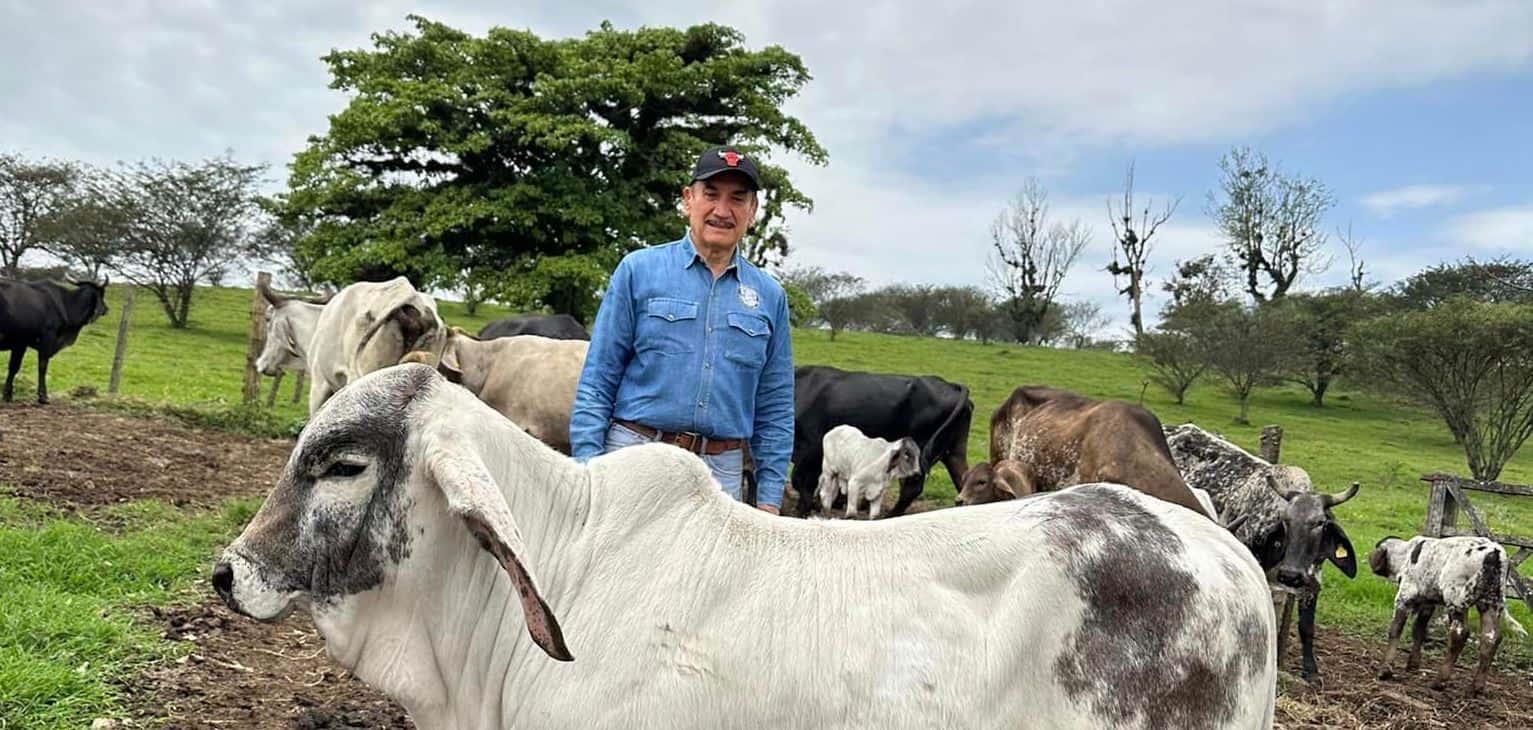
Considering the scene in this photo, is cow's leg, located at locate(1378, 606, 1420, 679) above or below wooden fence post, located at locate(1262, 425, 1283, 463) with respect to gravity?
below

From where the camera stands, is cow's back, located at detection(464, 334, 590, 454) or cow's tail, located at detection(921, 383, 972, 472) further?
cow's tail, located at detection(921, 383, 972, 472)

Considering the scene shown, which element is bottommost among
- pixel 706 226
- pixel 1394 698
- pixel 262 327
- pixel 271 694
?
pixel 1394 698

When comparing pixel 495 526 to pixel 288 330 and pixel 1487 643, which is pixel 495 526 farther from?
pixel 288 330

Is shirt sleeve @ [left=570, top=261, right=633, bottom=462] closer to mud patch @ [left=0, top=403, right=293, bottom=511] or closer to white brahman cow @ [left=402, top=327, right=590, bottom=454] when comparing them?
white brahman cow @ [left=402, top=327, right=590, bottom=454]

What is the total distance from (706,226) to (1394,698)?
21.7 ft

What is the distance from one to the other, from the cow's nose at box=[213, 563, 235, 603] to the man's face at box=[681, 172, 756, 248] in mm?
1719

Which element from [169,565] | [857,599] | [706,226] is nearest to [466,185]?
[169,565]

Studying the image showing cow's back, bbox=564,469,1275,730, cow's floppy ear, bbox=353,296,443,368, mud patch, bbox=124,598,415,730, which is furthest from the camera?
cow's floppy ear, bbox=353,296,443,368

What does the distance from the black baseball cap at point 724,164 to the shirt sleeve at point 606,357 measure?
0.41m

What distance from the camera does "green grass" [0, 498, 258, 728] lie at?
403cm

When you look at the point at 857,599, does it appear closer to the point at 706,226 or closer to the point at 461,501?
the point at 461,501

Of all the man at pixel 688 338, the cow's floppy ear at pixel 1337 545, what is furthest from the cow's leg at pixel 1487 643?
the man at pixel 688 338

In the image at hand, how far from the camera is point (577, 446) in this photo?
3230mm

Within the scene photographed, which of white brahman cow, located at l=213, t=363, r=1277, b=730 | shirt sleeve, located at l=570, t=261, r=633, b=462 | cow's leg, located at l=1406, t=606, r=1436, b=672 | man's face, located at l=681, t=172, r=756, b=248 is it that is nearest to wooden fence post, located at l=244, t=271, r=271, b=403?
shirt sleeve, located at l=570, t=261, r=633, b=462
